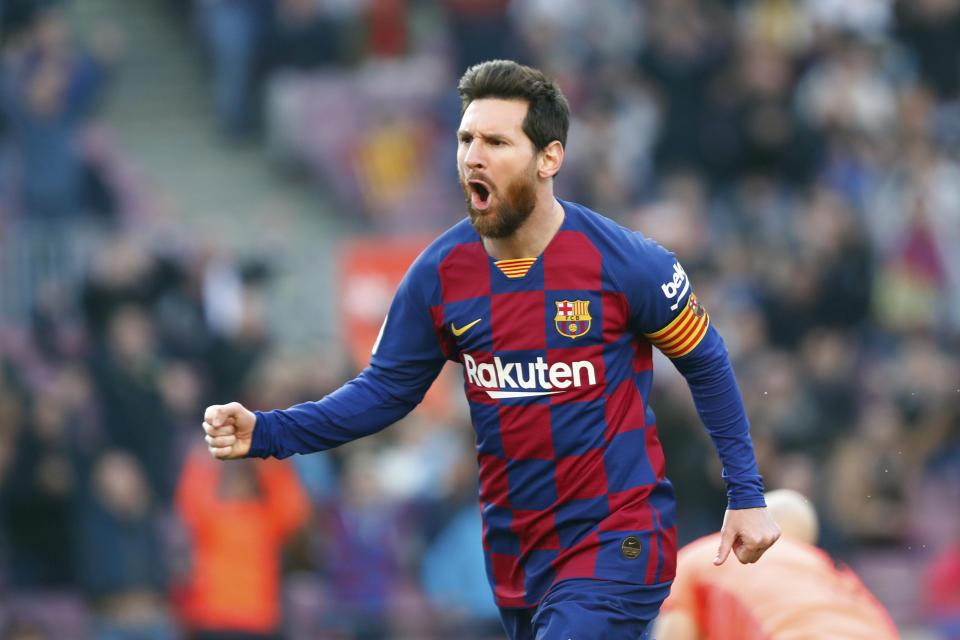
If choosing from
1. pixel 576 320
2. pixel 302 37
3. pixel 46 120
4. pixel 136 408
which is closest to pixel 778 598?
pixel 576 320

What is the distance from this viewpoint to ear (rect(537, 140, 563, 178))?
14.9ft

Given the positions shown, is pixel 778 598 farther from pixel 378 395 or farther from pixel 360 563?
pixel 360 563

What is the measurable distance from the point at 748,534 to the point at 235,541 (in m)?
5.64

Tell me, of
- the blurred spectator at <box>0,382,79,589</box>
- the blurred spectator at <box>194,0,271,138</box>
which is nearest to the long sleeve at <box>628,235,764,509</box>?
the blurred spectator at <box>0,382,79,589</box>

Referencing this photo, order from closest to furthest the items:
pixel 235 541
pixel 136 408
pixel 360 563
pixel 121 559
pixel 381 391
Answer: pixel 381 391 → pixel 235 541 → pixel 121 559 → pixel 360 563 → pixel 136 408

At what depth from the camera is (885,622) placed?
480 centimetres

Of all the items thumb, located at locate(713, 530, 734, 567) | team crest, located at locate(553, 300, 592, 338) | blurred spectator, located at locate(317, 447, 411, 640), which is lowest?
blurred spectator, located at locate(317, 447, 411, 640)

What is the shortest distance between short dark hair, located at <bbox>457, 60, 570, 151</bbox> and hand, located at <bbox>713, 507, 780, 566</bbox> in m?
1.31

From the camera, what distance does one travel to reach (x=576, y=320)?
4527 millimetres

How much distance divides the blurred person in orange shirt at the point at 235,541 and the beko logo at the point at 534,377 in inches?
205

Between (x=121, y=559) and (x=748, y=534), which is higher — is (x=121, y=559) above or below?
below

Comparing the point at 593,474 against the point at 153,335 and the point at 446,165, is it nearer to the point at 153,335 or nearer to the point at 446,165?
the point at 153,335

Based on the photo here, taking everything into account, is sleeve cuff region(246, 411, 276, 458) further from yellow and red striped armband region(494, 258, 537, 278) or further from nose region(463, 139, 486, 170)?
nose region(463, 139, 486, 170)

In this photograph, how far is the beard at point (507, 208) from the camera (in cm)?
448
